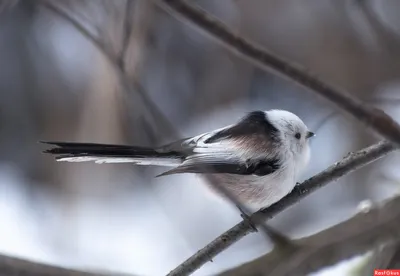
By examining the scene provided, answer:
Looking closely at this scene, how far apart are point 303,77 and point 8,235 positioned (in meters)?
1.72

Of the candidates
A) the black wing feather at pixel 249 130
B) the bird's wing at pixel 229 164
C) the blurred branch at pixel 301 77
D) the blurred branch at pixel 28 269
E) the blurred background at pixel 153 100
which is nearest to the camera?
the blurred branch at pixel 301 77

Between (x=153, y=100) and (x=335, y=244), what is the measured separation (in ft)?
3.96

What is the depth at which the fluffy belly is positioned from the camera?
116 centimetres

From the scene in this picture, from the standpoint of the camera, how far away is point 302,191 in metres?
1.05

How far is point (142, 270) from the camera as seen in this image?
6.43ft

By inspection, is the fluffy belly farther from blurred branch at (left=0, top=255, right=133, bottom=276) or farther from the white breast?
blurred branch at (left=0, top=255, right=133, bottom=276)

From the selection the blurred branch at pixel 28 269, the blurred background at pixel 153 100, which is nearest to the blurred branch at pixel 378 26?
the blurred background at pixel 153 100

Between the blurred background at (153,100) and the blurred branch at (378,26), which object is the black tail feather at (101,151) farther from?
the blurred background at (153,100)

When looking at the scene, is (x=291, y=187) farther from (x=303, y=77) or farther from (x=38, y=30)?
(x=38, y=30)

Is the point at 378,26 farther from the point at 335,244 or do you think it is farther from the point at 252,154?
the point at 335,244

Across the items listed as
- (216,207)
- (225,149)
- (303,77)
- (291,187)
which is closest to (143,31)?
(225,149)

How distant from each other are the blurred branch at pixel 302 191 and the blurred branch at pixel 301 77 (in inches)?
11.2

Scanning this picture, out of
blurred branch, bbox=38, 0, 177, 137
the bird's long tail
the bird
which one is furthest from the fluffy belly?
blurred branch, bbox=38, 0, 177, 137

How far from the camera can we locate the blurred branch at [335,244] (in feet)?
2.71
